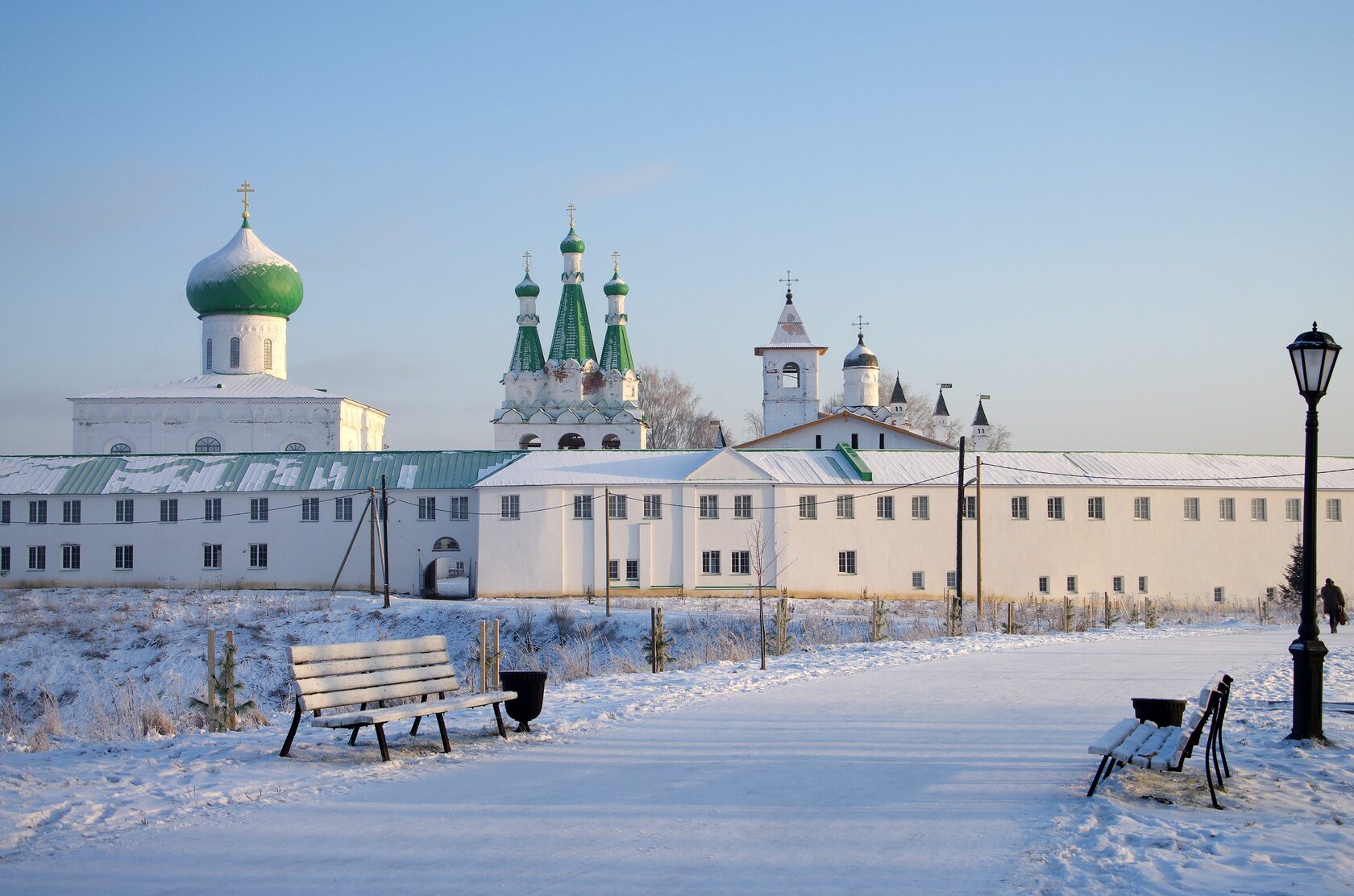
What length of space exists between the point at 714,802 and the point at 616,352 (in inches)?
2384

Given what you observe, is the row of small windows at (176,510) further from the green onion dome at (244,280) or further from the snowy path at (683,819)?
the snowy path at (683,819)

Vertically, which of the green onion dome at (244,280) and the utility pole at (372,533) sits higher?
the green onion dome at (244,280)

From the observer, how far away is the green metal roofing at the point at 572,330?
6719 centimetres

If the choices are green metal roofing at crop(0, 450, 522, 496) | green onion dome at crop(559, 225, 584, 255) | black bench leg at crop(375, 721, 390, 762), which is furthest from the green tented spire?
black bench leg at crop(375, 721, 390, 762)

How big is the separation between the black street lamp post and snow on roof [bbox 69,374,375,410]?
1930 inches

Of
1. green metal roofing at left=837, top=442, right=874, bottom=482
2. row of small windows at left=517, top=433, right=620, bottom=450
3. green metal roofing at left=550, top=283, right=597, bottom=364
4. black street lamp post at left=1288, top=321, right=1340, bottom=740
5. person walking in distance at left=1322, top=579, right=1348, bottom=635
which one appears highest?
green metal roofing at left=550, top=283, right=597, bottom=364

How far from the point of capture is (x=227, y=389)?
56.3 meters

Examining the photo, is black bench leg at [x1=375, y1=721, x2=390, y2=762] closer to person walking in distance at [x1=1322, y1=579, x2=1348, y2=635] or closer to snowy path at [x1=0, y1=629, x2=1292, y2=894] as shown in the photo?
snowy path at [x1=0, y1=629, x2=1292, y2=894]

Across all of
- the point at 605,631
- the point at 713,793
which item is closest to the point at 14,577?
the point at 605,631

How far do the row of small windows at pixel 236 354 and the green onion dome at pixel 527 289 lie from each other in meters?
15.2

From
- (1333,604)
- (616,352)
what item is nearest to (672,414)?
(616,352)

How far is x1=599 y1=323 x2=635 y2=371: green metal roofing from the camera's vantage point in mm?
67750

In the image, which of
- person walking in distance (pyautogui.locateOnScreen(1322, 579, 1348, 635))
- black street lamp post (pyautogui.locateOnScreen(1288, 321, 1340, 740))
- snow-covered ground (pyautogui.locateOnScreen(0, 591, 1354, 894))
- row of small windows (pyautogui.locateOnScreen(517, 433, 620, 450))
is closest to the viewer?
snow-covered ground (pyautogui.locateOnScreen(0, 591, 1354, 894))

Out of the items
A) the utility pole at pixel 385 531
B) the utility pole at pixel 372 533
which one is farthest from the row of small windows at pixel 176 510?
the utility pole at pixel 372 533
